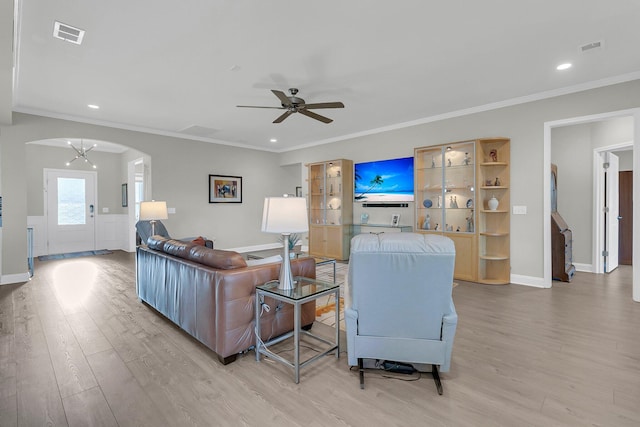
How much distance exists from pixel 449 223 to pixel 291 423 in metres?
4.30

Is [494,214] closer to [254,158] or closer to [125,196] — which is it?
[254,158]

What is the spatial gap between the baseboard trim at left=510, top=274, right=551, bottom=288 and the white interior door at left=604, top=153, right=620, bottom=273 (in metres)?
1.83

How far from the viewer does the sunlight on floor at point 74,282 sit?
4.02 meters

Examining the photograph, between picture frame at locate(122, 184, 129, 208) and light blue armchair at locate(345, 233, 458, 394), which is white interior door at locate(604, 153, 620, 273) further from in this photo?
picture frame at locate(122, 184, 129, 208)

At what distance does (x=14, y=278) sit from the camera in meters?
4.92

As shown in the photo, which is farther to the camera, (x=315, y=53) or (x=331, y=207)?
(x=331, y=207)

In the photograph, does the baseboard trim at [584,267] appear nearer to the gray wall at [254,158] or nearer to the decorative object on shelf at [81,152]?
the gray wall at [254,158]

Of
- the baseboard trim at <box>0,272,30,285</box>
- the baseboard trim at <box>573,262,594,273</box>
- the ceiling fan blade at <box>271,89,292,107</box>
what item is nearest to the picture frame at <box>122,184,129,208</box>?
the baseboard trim at <box>0,272,30,285</box>

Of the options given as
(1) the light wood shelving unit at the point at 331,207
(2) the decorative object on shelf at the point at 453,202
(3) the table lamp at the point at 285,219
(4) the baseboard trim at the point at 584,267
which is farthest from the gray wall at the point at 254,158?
(3) the table lamp at the point at 285,219

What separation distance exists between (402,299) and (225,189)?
6.38 metres

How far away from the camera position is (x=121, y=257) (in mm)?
7191

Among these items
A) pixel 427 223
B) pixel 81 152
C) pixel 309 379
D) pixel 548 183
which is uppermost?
pixel 81 152

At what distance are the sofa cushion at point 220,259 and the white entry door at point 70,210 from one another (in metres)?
7.31

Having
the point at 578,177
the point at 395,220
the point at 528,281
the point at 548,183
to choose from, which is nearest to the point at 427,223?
the point at 395,220
